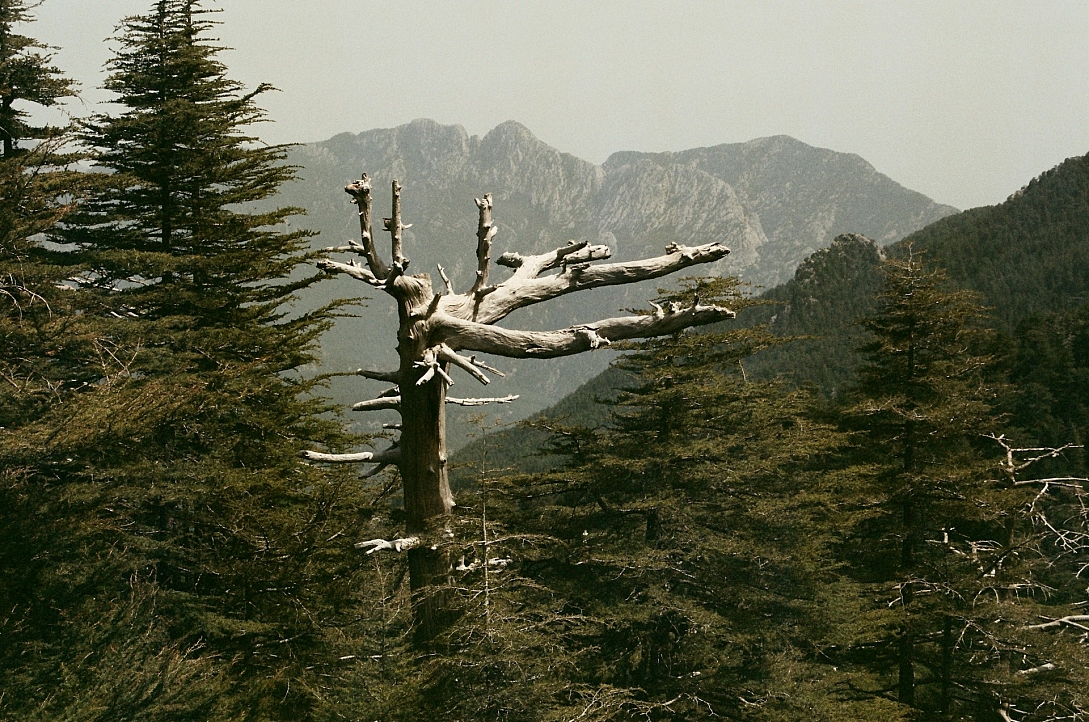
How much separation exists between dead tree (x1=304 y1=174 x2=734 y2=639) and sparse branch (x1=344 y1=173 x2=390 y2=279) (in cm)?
1

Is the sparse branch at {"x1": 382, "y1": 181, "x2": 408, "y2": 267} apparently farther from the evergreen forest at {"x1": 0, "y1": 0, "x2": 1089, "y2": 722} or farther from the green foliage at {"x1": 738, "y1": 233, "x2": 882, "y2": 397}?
the green foliage at {"x1": 738, "y1": 233, "x2": 882, "y2": 397}

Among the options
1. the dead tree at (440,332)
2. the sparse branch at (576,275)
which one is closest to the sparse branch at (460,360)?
the dead tree at (440,332)

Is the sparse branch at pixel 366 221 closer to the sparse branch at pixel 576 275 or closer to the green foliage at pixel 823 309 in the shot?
the sparse branch at pixel 576 275

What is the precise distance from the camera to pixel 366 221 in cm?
593

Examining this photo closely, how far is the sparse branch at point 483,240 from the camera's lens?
604cm

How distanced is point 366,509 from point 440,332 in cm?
296

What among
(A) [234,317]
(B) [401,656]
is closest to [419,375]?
(B) [401,656]

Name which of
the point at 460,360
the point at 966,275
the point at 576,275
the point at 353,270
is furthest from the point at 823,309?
the point at 460,360

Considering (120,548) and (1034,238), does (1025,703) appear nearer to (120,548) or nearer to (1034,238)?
(120,548)

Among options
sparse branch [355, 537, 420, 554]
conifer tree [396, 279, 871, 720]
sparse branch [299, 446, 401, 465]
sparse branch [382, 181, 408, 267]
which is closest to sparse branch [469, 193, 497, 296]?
sparse branch [382, 181, 408, 267]

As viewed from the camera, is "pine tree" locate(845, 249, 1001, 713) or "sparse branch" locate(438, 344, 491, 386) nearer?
"sparse branch" locate(438, 344, 491, 386)

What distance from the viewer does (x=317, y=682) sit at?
23.3ft

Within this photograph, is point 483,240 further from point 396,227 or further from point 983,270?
point 983,270

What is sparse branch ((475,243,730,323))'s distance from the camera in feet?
20.7
